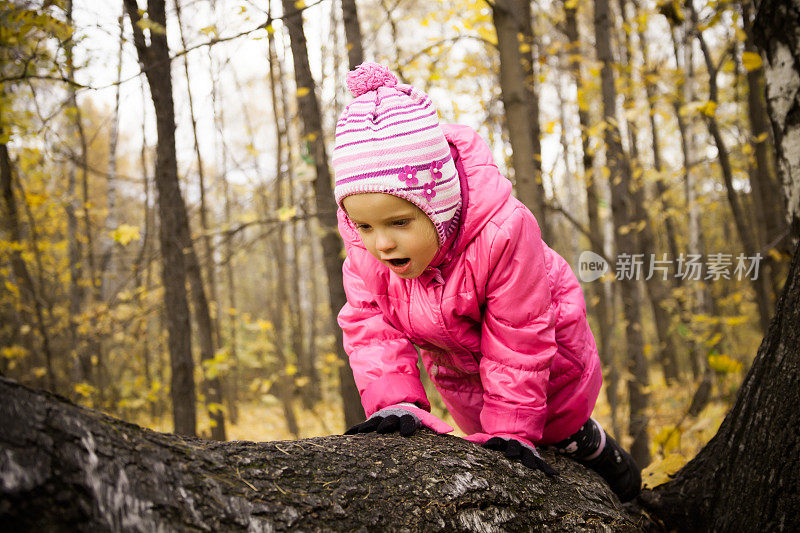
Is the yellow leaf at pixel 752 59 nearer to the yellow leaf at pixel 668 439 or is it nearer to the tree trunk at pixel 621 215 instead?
the yellow leaf at pixel 668 439

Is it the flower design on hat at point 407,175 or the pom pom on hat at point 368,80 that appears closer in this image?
the flower design on hat at point 407,175

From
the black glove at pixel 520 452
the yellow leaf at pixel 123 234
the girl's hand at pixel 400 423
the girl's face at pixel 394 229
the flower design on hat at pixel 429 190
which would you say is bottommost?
the black glove at pixel 520 452

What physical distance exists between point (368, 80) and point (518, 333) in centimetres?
97

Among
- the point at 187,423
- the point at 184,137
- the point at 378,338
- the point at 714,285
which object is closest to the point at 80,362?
the point at 184,137

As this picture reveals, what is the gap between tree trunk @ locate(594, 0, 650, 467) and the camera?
17.3 ft

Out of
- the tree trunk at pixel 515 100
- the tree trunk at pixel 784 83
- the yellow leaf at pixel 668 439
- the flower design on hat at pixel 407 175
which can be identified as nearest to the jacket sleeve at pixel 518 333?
the flower design on hat at pixel 407 175

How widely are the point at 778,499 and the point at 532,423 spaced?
0.66 meters

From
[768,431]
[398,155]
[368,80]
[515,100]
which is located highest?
[515,100]

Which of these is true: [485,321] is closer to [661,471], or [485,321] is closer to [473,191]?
[473,191]

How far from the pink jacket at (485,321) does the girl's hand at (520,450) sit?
0.05 m

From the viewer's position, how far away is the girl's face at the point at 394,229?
1702 mm

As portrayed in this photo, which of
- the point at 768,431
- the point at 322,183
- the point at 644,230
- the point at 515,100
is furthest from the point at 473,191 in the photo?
the point at 644,230

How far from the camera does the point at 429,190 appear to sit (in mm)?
1717

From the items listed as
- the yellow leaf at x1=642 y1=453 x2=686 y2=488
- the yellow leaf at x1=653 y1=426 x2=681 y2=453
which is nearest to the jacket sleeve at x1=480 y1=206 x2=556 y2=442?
the yellow leaf at x1=642 y1=453 x2=686 y2=488
